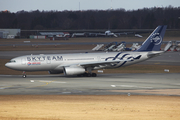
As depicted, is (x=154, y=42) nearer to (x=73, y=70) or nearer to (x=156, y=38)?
(x=156, y=38)

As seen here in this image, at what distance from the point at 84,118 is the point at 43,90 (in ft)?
42.7

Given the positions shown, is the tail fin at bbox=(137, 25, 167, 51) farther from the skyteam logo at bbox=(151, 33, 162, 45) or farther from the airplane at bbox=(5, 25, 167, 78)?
the airplane at bbox=(5, 25, 167, 78)

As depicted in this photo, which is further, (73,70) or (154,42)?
(154,42)

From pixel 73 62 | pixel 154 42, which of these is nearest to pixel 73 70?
pixel 73 62

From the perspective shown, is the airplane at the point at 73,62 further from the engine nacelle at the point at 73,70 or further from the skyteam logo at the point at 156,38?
the skyteam logo at the point at 156,38

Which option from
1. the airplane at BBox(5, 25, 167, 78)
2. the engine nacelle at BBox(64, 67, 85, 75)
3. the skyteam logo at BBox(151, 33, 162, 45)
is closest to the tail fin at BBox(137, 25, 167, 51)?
the skyteam logo at BBox(151, 33, 162, 45)

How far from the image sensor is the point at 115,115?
18.1 metres

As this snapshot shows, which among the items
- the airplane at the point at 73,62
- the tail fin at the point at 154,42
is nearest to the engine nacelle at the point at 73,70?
the airplane at the point at 73,62

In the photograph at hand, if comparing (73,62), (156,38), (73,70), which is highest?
(156,38)

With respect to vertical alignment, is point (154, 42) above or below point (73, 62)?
above

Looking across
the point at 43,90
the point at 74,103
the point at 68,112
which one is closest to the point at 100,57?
the point at 43,90

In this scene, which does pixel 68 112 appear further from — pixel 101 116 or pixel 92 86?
pixel 92 86

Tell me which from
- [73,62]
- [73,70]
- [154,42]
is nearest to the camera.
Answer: [73,70]

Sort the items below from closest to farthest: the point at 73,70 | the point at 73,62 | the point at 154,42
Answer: the point at 73,70 → the point at 73,62 → the point at 154,42
